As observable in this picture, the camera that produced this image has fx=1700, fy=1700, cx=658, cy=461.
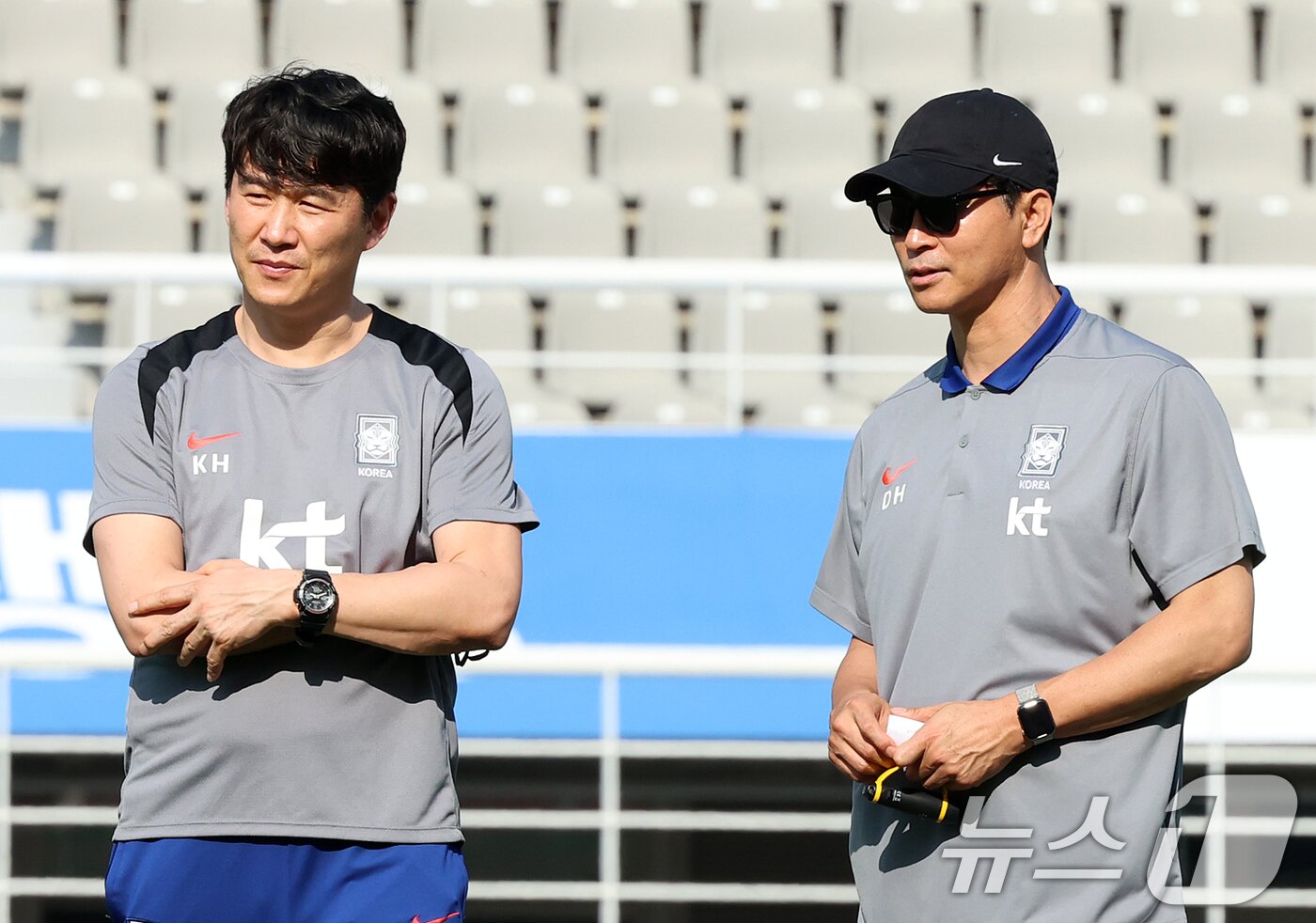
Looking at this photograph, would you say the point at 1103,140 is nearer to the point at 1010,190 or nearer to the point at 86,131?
the point at 86,131

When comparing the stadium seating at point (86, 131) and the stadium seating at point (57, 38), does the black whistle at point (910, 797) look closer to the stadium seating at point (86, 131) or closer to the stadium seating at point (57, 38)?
the stadium seating at point (86, 131)

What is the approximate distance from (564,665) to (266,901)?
2.72 ft

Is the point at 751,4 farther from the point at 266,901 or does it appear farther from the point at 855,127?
the point at 266,901

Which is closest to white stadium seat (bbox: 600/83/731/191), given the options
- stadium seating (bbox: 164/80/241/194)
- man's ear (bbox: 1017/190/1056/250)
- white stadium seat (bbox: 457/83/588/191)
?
white stadium seat (bbox: 457/83/588/191)

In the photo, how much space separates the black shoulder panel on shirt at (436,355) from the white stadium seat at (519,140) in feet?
13.3

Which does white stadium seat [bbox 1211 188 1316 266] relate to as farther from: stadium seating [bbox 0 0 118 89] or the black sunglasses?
the black sunglasses

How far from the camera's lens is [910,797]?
5.24ft

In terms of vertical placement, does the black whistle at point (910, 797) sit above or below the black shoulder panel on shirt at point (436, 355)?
below

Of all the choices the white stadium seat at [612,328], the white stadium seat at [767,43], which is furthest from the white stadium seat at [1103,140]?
the white stadium seat at [612,328]

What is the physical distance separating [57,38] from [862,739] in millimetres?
5264

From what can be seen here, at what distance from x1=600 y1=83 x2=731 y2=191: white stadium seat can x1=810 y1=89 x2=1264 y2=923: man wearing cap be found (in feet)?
13.5

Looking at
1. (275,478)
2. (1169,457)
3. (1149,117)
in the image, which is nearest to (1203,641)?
(1169,457)

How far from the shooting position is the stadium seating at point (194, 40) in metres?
6.01

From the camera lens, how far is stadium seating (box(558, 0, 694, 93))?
616cm
